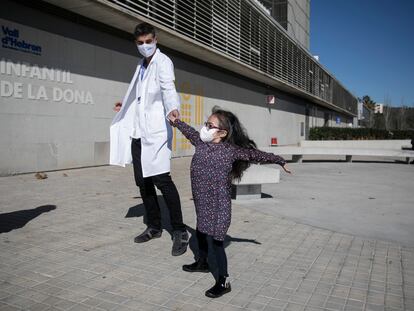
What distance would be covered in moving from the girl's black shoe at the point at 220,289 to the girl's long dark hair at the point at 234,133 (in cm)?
79

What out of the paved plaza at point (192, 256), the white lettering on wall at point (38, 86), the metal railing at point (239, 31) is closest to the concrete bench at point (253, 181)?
the paved plaza at point (192, 256)

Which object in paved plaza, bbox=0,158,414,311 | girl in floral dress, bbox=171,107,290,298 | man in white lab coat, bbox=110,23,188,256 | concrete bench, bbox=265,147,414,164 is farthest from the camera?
concrete bench, bbox=265,147,414,164

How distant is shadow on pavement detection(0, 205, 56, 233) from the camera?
4.41 m

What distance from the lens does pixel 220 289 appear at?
9.32 feet

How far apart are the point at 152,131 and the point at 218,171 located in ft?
3.41

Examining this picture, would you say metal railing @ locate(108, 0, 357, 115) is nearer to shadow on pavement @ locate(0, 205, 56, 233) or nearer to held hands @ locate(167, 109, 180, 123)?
shadow on pavement @ locate(0, 205, 56, 233)

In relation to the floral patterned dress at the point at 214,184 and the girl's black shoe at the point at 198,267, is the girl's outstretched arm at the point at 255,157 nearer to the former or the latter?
the floral patterned dress at the point at 214,184

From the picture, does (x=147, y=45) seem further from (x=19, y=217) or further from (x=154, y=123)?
(x=19, y=217)

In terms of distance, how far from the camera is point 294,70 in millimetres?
27312

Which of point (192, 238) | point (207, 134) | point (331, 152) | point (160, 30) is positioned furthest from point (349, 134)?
point (207, 134)

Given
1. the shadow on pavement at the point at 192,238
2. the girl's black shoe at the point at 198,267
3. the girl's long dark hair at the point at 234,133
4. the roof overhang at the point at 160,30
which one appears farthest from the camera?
the roof overhang at the point at 160,30

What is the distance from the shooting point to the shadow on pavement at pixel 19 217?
441 centimetres

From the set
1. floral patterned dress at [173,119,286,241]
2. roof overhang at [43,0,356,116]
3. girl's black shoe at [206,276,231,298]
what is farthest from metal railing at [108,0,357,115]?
girl's black shoe at [206,276,231,298]

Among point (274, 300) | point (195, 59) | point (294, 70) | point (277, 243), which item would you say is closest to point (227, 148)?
point (274, 300)
